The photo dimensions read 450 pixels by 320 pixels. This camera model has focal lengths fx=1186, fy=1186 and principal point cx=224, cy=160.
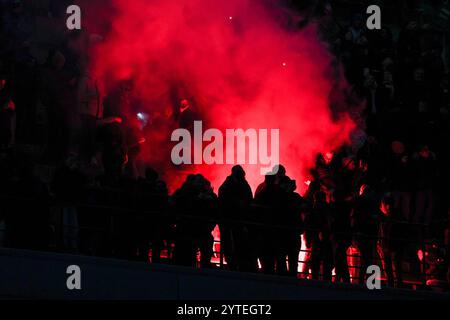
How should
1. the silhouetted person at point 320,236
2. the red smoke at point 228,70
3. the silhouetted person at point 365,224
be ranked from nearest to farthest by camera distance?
the silhouetted person at point 320,236
the silhouetted person at point 365,224
the red smoke at point 228,70

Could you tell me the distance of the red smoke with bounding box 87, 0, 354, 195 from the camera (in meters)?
20.0

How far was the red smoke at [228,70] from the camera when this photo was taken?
1998cm

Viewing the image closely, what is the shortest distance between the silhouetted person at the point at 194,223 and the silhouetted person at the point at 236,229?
0.17m

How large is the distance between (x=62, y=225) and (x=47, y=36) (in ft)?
17.8

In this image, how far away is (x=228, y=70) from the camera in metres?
21.2

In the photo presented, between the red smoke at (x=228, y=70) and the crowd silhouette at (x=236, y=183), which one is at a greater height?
the red smoke at (x=228, y=70)

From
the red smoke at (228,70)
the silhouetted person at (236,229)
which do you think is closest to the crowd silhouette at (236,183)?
the silhouetted person at (236,229)

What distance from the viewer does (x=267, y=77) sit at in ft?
70.8

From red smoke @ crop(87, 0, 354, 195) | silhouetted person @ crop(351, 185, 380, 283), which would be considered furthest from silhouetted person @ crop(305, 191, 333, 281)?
red smoke @ crop(87, 0, 354, 195)

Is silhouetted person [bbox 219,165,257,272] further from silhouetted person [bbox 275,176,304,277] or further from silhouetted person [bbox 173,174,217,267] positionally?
silhouetted person [bbox 275,176,304,277]

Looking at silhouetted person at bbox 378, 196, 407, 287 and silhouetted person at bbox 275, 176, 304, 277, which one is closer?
silhouetted person at bbox 275, 176, 304, 277

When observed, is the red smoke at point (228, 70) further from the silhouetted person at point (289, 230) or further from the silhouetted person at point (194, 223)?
the silhouetted person at point (289, 230)

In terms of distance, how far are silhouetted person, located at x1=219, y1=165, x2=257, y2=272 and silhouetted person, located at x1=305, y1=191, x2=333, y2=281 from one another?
2.83 feet
